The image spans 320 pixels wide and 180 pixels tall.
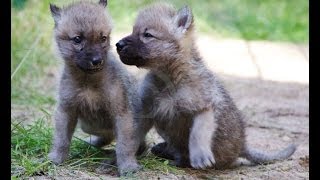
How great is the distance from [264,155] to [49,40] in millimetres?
4804

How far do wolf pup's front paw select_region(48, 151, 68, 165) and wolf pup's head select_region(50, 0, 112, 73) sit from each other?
26.9 inches

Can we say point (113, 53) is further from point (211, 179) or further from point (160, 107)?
point (211, 179)

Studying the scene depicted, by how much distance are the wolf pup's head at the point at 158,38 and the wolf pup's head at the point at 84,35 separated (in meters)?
0.18

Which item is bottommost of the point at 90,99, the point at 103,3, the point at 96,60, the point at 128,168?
the point at 128,168

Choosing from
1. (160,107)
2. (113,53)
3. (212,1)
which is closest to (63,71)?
(113,53)

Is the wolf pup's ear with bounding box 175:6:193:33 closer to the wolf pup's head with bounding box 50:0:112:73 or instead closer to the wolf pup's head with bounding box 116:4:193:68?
the wolf pup's head with bounding box 116:4:193:68

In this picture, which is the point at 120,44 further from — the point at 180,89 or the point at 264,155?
the point at 264,155

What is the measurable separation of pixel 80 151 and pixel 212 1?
10161 millimetres

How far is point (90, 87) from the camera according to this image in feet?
18.5

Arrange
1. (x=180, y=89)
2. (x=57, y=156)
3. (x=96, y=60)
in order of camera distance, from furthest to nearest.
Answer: (x=180, y=89) → (x=57, y=156) → (x=96, y=60)

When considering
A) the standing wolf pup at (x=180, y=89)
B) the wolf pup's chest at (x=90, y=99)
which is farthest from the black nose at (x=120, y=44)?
the wolf pup's chest at (x=90, y=99)

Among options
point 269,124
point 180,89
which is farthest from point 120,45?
point 269,124

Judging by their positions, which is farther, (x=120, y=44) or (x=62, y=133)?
(x=62, y=133)

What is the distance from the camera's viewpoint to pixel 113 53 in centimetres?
591
